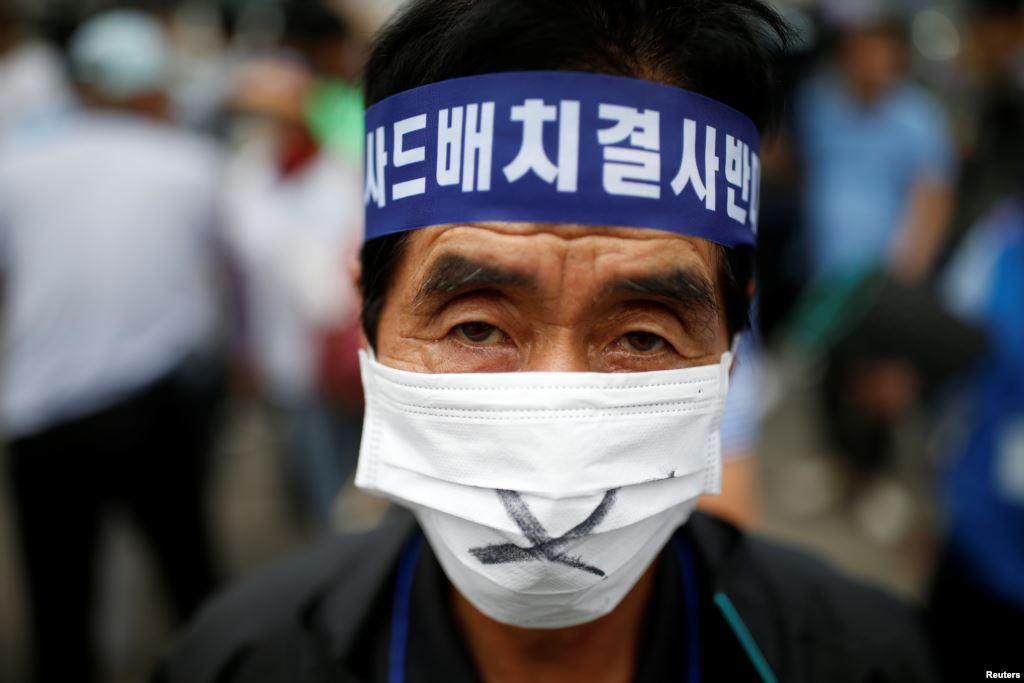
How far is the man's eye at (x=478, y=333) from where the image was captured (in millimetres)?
1449

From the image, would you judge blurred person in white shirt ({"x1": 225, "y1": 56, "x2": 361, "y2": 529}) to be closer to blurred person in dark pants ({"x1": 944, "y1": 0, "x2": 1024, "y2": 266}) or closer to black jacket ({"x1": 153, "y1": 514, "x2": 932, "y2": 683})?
black jacket ({"x1": 153, "y1": 514, "x2": 932, "y2": 683})

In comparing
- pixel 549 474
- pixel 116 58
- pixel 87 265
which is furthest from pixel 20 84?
pixel 549 474

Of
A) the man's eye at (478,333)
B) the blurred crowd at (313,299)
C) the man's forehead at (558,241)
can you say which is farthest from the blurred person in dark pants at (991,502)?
the man's eye at (478,333)

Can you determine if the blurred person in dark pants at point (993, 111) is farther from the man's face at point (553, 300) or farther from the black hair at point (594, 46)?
the man's face at point (553, 300)

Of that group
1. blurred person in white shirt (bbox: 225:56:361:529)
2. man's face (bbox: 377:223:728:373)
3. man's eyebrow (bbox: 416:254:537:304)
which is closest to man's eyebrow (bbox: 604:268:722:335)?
man's face (bbox: 377:223:728:373)

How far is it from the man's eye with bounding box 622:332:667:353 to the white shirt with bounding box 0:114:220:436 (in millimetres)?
2531

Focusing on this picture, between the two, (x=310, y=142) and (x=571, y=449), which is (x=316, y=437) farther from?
(x=571, y=449)

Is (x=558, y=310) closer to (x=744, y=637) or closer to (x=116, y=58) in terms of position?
(x=744, y=637)

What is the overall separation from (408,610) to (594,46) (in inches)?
42.0

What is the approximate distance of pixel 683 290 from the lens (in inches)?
55.6

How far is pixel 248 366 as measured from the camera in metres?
4.30

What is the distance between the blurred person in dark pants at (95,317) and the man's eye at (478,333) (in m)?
2.36

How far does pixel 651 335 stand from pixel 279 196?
2818 mm

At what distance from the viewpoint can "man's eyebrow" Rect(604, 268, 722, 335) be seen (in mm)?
1372
